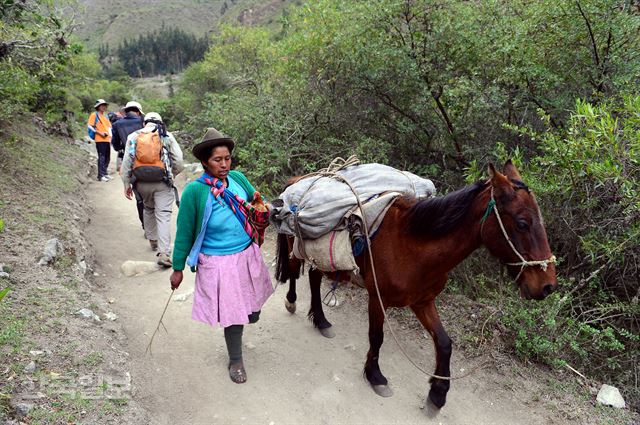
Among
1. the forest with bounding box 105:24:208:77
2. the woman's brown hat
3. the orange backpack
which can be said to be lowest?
the forest with bounding box 105:24:208:77

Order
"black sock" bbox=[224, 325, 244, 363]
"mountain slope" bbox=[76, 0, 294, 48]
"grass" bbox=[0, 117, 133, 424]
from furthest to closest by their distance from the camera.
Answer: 1. "mountain slope" bbox=[76, 0, 294, 48]
2. "black sock" bbox=[224, 325, 244, 363]
3. "grass" bbox=[0, 117, 133, 424]

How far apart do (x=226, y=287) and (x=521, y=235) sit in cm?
206

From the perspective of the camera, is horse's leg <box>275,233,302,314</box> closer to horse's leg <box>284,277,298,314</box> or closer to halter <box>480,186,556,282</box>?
horse's leg <box>284,277,298,314</box>

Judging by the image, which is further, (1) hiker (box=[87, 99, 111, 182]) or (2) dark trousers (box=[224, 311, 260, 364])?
(1) hiker (box=[87, 99, 111, 182])

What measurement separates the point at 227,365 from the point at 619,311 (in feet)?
12.2

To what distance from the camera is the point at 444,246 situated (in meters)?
2.69

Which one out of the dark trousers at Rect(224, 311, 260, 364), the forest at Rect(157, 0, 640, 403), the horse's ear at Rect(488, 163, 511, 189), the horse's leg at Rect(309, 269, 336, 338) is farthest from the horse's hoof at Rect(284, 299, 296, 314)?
the horse's ear at Rect(488, 163, 511, 189)

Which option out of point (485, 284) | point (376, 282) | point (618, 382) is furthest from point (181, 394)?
point (618, 382)

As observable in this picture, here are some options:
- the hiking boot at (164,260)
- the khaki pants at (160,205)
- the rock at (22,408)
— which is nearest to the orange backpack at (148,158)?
the khaki pants at (160,205)

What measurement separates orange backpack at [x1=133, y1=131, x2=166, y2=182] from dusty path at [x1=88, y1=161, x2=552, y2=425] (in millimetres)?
1429

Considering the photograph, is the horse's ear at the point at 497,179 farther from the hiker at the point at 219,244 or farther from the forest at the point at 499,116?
the hiker at the point at 219,244

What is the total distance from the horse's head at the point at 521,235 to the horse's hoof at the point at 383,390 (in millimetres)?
1426

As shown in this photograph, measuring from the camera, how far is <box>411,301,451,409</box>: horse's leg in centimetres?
291

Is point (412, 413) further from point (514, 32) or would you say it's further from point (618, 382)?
point (514, 32)
